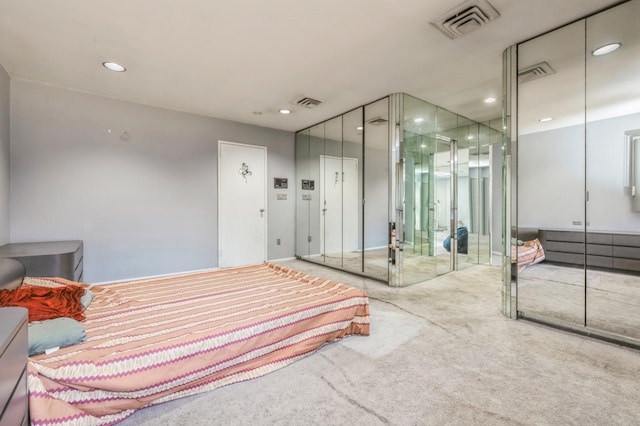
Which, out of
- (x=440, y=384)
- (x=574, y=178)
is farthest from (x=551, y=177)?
(x=440, y=384)

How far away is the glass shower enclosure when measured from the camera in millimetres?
4062

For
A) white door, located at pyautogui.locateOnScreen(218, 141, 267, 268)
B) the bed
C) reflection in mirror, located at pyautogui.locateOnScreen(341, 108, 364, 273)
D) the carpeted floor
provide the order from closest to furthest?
the carpeted floor → the bed → reflection in mirror, located at pyautogui.locateOnScreen(341, 108, 364, 273) → white door, located at pyautogui.locateOnScreen(218, 141, 267, 268)

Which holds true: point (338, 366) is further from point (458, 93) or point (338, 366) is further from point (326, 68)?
point (458, 93)

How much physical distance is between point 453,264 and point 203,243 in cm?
447

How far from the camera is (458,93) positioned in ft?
13.0

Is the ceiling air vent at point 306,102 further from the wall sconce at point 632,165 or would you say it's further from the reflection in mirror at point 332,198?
the wall sconce at point 632,165

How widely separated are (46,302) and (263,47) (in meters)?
2.73

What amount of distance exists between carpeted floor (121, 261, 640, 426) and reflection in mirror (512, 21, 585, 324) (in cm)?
57

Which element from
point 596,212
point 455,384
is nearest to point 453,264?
point 596,212

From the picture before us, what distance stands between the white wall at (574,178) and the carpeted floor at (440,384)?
1.17 metres

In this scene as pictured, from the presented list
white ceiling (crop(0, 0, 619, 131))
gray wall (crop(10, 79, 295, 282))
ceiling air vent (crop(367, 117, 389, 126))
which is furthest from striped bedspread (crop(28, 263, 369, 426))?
ceiling air vent (crop(367, 117, 389, 126))

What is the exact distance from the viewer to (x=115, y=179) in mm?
4141

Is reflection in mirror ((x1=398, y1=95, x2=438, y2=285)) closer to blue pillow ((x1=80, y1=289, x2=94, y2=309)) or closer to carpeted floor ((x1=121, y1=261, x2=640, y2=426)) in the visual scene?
carpeted floor ((x1=121, y1=261, x2=640, y2=426))

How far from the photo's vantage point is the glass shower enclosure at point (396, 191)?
13.3 feet
